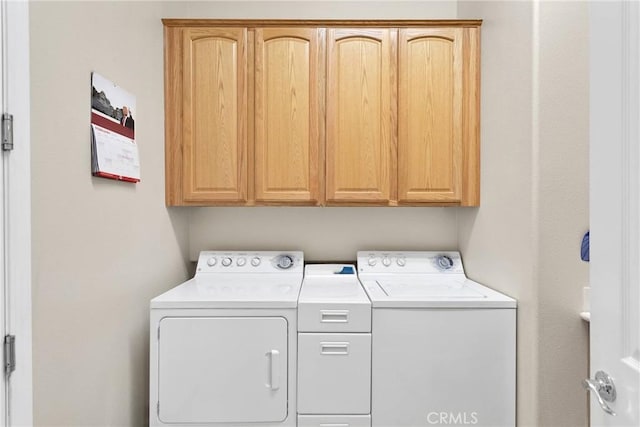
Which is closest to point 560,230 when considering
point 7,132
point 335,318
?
point 335,318

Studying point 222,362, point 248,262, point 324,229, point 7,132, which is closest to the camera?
point 7,132

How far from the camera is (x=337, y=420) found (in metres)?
1.52

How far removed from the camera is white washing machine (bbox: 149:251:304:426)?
4.98 feet

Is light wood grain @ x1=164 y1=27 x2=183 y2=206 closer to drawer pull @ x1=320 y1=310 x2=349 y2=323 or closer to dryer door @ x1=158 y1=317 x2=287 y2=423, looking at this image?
dryer door @ x1=158 y1=317 x2=287 y2=423

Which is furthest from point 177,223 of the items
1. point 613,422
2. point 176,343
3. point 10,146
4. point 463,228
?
point 613,422

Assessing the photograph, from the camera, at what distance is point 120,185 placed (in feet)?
5.06

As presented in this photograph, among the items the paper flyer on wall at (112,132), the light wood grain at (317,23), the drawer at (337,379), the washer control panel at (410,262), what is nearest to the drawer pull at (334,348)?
the drawer at (337,379)

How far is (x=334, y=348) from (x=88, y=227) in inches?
42.9

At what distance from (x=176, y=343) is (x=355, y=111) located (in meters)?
1.48

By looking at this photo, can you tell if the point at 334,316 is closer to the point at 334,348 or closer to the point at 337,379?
the point at 334,348

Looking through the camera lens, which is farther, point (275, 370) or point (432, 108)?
point (432, 108)

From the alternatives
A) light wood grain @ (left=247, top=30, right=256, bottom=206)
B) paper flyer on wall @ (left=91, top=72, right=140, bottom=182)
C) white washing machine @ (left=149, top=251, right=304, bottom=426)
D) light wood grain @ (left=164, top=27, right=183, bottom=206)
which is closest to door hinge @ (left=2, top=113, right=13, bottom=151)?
paper flyer on wall @ (left=91, top=72, right=140, bottom=182)

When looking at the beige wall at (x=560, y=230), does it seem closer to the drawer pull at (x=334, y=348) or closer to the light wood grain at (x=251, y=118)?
the drawer pull at (x=334, y=348)

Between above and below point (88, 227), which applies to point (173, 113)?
above
